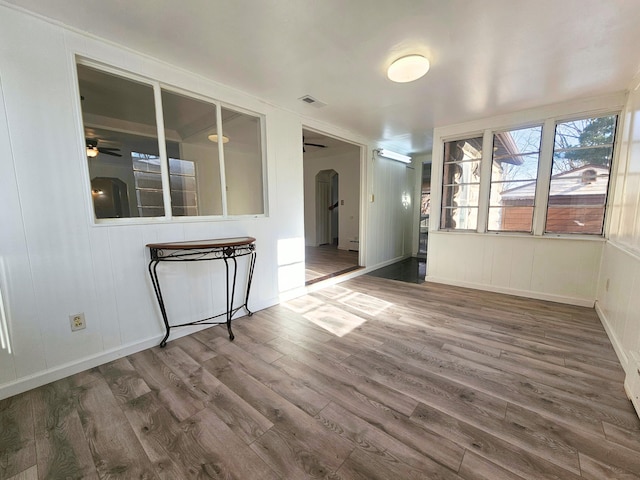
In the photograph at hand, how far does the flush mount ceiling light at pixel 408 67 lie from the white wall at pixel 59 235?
5.68 feet

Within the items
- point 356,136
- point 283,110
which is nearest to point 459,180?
point 356,136

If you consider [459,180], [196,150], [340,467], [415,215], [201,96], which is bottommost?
[340,467]

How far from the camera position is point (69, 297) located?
6.11 ft

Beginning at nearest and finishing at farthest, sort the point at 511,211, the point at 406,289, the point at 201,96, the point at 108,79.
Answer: the point at 108,79 < the point at 201,96 < the point at 511,211 < the point at 406,289

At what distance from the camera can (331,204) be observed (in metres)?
8.08

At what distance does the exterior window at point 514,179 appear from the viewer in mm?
3355

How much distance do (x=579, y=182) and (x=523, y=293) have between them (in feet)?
4.95

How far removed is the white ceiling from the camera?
1.60 m

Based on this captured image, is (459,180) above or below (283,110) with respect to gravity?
below

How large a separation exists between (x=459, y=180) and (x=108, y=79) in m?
4.33

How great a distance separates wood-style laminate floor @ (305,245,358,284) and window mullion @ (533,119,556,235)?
2771 millimetres

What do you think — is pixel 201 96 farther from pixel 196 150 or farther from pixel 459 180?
pixel 459 180

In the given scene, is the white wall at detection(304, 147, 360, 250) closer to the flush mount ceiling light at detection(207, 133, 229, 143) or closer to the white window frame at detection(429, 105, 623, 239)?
the white window frame at detection(429, 105, 623, 239)

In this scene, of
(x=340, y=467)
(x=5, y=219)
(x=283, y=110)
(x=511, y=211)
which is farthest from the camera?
(x=511, y=211)
